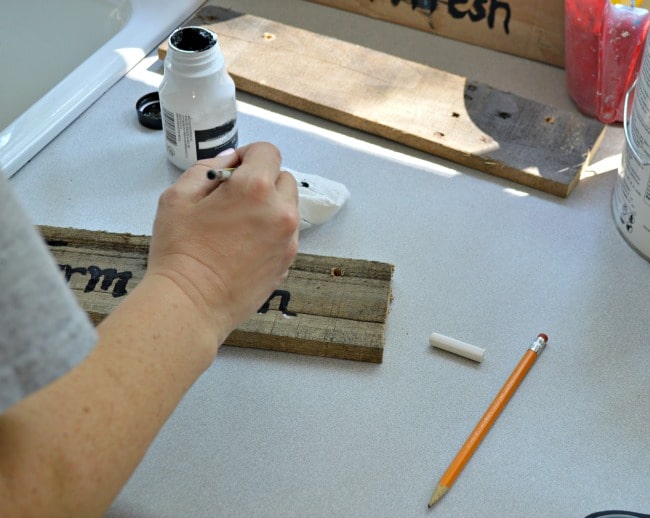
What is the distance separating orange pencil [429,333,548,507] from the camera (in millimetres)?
704

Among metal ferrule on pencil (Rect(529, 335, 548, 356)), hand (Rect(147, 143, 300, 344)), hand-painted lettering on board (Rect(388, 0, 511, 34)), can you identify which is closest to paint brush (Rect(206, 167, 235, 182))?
hand (Rect(147, 143, 300, 344))

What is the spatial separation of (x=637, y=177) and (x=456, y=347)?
29 centimetres

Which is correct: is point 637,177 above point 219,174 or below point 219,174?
below

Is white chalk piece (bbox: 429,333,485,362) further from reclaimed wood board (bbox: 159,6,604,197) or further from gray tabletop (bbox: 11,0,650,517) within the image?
reclaimed wood board (bbox: 159,6,604,197)

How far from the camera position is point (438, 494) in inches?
27.3

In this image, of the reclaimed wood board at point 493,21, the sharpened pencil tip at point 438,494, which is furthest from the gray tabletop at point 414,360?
the reclaimed wood board at point 493,21

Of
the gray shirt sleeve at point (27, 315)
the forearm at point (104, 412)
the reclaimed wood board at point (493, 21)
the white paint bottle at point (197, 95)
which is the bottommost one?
the reclaimed wood board at point (493, 21)

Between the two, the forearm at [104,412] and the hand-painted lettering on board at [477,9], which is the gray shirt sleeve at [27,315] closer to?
the forearm at [104,412]

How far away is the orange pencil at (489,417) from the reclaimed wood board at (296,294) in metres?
0.12

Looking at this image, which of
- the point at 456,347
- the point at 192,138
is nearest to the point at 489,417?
the point at 456,347

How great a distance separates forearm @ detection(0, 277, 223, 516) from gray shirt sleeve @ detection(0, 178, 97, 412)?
0.08 meters

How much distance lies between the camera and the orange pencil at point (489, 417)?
0.70m

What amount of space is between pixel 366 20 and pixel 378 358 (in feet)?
2.26

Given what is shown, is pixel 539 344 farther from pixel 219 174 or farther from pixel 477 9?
pixel 477 9
